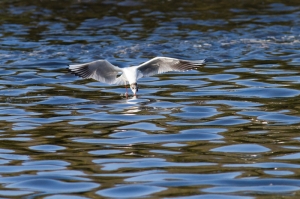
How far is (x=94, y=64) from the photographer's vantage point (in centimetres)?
1412

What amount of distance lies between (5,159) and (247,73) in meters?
7.81

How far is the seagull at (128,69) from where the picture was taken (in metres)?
14.0

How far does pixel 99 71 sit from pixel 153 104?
1.95m

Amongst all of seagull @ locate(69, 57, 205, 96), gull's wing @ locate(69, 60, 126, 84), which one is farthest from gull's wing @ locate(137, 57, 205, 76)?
gull's wing @ locate(69, 60, 126, 84)

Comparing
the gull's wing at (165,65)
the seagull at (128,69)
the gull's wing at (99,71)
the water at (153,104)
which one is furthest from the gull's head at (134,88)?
the gull's wing at (165,65)

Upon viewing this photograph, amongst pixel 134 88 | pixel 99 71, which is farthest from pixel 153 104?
pixel 99 71

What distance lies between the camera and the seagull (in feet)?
46.0

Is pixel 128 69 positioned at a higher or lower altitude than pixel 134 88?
higher

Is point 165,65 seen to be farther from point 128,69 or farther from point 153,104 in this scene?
point 153,104

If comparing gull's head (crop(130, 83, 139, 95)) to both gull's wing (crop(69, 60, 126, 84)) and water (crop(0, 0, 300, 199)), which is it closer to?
water (crop(0, 0, 300, 199))

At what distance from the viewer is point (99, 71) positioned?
14445 millimetres

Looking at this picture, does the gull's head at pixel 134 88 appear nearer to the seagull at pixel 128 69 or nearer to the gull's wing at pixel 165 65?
the seagull at pixel 128 69

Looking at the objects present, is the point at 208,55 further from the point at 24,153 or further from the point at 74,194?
the point at 74,194

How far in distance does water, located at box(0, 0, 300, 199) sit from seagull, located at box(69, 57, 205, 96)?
36cm
